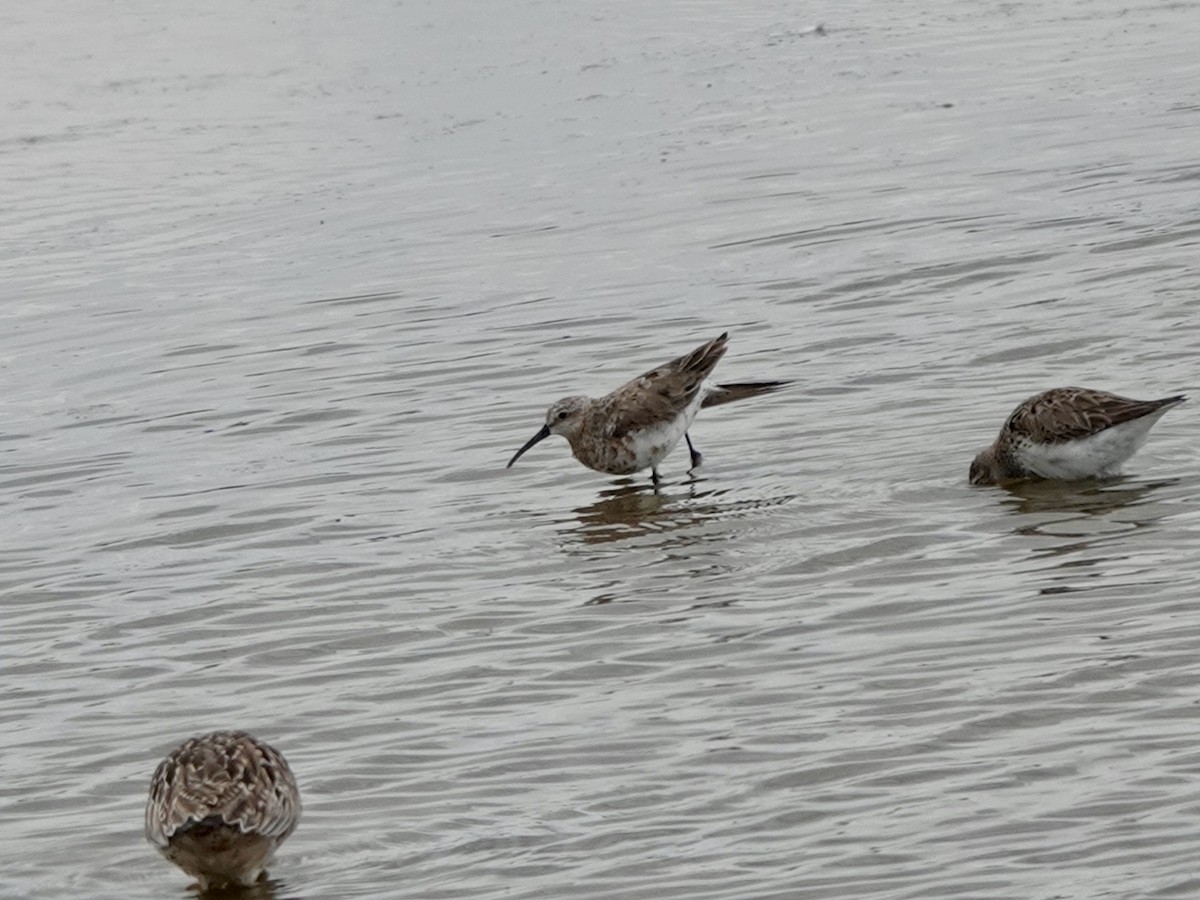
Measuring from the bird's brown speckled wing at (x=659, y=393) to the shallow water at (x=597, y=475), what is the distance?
1.49ft

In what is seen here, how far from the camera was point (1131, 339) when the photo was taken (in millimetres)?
14148

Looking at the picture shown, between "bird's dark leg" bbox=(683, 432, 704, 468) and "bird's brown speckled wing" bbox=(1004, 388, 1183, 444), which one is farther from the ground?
"bird's brown speckled wing" bbox=(1004, 388, 1183, 444)

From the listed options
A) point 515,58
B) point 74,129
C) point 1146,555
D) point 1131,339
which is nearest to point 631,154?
point 515,58

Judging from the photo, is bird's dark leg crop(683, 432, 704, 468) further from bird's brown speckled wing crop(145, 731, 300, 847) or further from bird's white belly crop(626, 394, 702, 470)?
bird's brown speckled wing crop(145, 731, 300, 847)

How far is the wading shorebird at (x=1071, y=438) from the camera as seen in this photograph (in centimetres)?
1162

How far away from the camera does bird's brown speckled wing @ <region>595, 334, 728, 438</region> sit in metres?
12.9

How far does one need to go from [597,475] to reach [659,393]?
70 cm

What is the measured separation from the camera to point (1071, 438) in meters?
11.7

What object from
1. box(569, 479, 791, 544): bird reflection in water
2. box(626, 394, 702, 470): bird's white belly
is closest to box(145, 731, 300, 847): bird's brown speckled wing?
box(569, 479, 791, 544): bird reflection in water

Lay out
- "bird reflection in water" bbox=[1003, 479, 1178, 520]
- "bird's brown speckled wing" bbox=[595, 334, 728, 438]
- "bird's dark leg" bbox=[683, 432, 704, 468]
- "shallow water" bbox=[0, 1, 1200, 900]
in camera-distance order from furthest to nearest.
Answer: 1. "bird's dark leg" bbox=[683, 432, 704, 468]
2. "bird's brown speckled wing" bbox=[595, 334, 728, 438]
3. "bird reflection in water" bbox=[1003, 479, 1178, 520]
4. "shallow water" bbox=[0, 1, 1200, 900]

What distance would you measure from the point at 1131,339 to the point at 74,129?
13.0m

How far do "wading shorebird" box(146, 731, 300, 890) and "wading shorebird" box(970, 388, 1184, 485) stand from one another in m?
5.26

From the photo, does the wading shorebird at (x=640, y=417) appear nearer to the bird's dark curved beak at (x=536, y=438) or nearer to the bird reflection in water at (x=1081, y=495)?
the bird's dark curved beak at (x=536, y=438)

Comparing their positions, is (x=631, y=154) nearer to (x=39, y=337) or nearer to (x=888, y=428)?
(x=39, y=337)
